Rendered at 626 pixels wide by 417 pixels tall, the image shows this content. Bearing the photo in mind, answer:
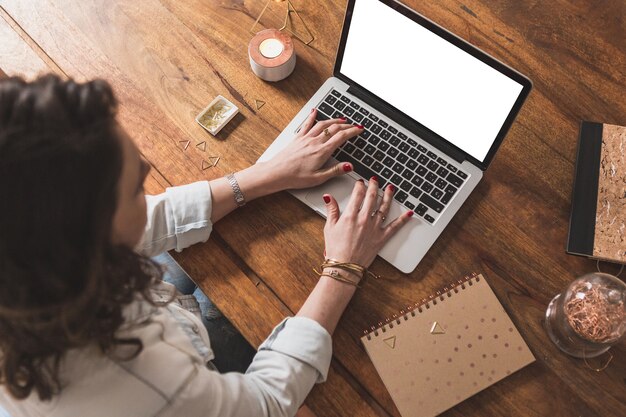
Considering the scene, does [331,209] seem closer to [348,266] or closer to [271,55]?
[348,266]

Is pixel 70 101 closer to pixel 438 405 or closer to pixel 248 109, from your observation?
pixel 248 109

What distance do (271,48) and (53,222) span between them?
0.66 m

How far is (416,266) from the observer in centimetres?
94

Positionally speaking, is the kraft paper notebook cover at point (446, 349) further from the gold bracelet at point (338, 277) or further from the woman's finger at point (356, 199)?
the woman's finger at point (356, 199)

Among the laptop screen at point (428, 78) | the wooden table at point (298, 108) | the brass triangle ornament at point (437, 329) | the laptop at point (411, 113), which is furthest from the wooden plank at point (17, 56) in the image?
the brass triangle ornament at point (437, 329)

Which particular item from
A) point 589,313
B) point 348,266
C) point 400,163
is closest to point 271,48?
point 400,163

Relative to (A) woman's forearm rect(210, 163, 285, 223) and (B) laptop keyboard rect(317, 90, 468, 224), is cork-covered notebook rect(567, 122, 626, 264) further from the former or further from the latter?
(A) woman's forearm rect(210, 163, 285, 223)

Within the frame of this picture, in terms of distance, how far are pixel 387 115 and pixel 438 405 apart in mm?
533

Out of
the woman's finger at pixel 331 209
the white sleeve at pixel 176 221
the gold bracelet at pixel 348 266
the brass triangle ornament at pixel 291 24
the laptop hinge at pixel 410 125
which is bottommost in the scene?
the white sleeve at pixel 176 221

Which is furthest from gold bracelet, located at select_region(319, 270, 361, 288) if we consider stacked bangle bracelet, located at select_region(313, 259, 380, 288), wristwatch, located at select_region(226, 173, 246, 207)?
wristwatch, located at select_region(226, 173, 246, 207)

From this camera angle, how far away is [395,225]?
95 centimetres

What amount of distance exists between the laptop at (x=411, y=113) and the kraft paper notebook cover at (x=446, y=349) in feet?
0.30

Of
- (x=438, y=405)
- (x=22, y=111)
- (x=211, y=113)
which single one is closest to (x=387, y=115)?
(x=211, y=113)

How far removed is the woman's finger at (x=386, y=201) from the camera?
37.8 inches
